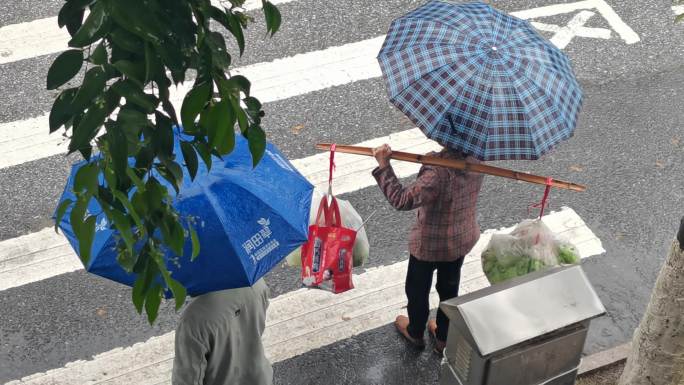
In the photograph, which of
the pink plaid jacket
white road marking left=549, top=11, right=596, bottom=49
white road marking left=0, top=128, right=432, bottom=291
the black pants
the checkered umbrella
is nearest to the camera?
the checkered umbrella

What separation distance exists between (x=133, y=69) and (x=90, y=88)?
118 millimetres

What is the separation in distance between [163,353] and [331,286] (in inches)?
55.2

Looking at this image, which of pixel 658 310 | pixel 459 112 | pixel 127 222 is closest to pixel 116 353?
pixel 459 112

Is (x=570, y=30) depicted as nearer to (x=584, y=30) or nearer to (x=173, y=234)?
(x=584, y=30)

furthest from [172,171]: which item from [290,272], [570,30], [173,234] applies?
[570,30]

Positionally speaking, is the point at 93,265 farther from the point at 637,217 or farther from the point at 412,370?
the point at 637,217

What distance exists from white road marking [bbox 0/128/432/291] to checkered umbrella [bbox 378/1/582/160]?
2.23 metres

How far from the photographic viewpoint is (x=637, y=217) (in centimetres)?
679

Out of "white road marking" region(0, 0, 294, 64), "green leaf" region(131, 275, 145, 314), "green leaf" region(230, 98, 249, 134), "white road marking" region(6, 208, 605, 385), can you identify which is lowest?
"white road marking" region(6, 208, 605, 385)

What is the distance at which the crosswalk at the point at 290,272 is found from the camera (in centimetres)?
561

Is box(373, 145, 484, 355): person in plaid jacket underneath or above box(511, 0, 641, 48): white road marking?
above

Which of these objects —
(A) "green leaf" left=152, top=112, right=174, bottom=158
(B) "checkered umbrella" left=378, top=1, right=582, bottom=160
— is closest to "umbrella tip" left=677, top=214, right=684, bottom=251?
(B) "checkered umbrella" left=378, top=1, right=582, bottom=160

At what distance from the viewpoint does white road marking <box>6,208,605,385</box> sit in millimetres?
5531

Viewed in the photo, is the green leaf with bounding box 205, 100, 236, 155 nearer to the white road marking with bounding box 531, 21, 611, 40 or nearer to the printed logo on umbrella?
the printed logo on umbrella
